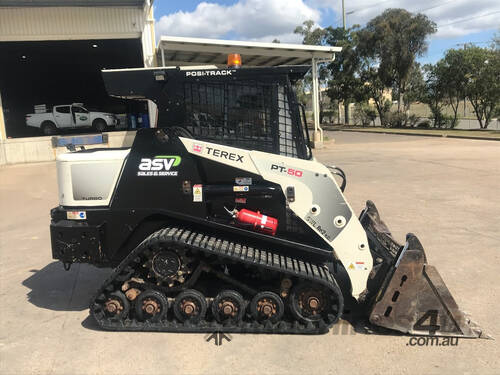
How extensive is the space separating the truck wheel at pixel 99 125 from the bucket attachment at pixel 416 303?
22.4 meters

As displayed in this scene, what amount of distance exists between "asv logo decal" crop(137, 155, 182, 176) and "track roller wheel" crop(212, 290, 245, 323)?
1.18 m

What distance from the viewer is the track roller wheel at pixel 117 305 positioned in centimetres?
381

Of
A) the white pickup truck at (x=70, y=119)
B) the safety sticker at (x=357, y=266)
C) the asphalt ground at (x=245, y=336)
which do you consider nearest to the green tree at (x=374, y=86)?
the white pickup truck at (x=70, y=119)

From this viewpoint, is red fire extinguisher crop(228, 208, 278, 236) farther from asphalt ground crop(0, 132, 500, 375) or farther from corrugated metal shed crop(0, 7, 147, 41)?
corrugated metal shed crop(0, 7, 147, 41)

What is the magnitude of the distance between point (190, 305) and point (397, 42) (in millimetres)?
36862

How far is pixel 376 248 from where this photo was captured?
14.6ft

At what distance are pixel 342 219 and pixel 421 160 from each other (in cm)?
1205

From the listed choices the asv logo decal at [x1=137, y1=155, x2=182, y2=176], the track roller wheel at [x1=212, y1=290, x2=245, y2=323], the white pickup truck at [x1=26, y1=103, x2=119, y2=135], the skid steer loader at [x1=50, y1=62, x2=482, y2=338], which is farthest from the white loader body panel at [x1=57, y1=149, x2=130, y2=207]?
the white pickup truck at [x1=26, y1=103, x2=119, y2=135]

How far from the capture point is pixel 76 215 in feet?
13.0

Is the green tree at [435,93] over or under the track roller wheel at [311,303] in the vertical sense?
over

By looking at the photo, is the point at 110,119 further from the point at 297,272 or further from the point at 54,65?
the point at 297,272

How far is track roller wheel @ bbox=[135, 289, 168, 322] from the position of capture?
379 cm

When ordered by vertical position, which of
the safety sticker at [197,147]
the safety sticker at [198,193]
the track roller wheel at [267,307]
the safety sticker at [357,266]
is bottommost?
the track roller wheel at [267,307]

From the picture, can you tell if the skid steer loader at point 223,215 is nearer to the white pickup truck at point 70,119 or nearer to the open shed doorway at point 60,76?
the open shed doorway at point 60,76
